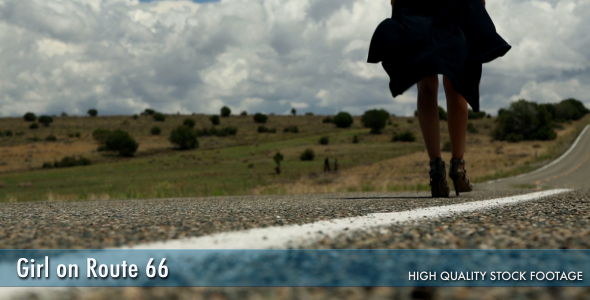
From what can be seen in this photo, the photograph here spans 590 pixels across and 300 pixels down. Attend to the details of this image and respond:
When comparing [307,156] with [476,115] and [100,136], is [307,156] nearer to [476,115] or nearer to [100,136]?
[100,136]

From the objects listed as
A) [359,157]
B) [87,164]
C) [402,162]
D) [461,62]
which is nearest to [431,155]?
[461,62]

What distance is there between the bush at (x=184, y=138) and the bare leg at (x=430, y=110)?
5937 centimetres

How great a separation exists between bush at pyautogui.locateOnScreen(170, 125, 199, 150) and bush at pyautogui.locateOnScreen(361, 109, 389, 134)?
95.8ft

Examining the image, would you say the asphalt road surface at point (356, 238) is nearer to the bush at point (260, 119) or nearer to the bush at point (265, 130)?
the bush at point (265, 130)

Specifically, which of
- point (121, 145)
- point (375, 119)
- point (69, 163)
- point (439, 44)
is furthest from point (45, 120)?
point (439, 44)

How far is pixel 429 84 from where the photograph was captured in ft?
14.5

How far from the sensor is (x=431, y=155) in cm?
468

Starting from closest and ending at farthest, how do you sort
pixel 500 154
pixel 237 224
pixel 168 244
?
1. pixel 168 244
2. pixel 237 224
3. pixel 500 154

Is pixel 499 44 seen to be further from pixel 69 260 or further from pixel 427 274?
pixel 69 260

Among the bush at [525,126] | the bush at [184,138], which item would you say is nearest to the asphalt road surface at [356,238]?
the bush at [184,138]

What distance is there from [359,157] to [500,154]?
44.5 ft

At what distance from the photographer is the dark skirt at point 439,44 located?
411 centimetres

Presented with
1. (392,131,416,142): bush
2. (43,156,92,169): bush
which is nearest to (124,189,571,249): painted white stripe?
(43,156,92,169): bush

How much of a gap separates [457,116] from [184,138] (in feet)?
195
